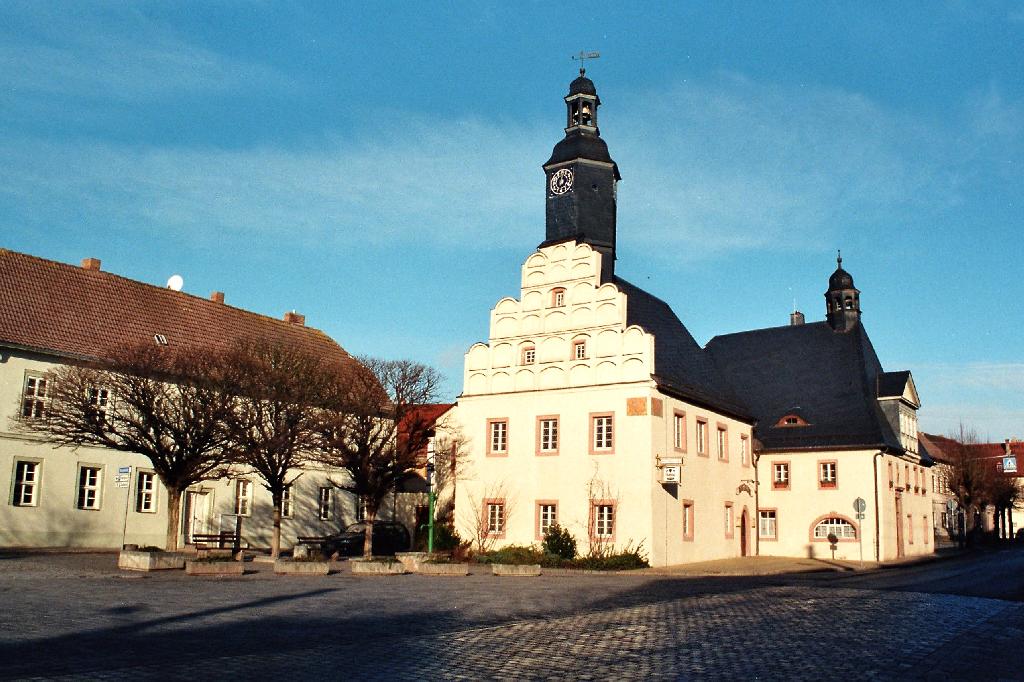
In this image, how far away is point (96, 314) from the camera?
36.0 meters

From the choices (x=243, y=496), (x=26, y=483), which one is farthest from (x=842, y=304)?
(x=26, y=483)

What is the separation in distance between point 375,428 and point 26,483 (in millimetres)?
12129

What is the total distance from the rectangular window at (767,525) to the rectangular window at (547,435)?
12930 mm

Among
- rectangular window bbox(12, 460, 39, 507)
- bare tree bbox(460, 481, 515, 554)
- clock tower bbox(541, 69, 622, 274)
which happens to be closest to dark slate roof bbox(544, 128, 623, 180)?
clock tower bbox(541, 69, 622, 274)

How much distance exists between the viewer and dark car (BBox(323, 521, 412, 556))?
1340 inches

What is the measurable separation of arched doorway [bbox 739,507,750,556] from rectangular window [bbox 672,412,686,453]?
7430 mm

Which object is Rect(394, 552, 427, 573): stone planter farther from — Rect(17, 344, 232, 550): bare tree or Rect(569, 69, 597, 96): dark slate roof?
Rect(569, 69, 597, 96): dark slate roof

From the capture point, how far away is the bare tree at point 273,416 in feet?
89.1

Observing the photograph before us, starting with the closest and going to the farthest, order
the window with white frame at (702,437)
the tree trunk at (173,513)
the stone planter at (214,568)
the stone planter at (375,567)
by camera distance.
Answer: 1. the stone planter at (214,568)
2. the stone planter at (375,567)
3. the tree trunk at (173,513)
4. the window with white frame at (702,437)

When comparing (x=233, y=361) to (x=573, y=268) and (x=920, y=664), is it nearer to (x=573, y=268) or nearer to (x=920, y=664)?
(x=573, y=268)

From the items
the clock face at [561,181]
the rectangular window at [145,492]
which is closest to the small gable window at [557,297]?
the clock face at [561,181]

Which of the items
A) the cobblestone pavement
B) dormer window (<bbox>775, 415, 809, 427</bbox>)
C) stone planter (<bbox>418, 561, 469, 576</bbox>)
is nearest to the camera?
the cobblestone pavement

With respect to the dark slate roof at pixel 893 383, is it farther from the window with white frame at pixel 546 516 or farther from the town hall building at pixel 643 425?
the window with white frame at pixel 546 516

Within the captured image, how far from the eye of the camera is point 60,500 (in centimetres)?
3275
